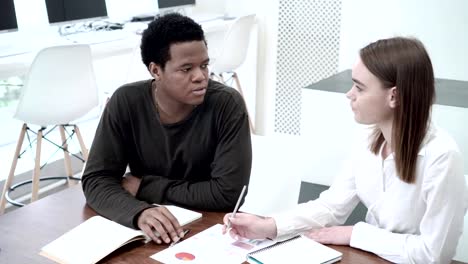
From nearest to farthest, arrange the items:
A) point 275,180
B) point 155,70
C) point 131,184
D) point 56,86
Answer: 1. point 131,184
2. point 155,70
3. point 275,180
4. point 56,86

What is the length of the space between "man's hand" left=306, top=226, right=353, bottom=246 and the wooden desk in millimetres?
18

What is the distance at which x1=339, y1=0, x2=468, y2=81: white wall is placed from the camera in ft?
11.3

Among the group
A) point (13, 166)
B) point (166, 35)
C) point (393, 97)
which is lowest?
point (13, 166)

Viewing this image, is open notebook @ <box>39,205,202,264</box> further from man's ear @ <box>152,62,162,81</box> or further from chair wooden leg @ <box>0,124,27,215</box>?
chair wooden leg @ <box>0,124,27,215</box>

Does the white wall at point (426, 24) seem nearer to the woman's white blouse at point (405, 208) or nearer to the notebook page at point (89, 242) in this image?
the woman's white blouse at point (405, 208)

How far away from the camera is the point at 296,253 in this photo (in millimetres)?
1184

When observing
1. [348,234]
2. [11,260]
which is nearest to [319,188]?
[348,234]

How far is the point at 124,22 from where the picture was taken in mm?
4156

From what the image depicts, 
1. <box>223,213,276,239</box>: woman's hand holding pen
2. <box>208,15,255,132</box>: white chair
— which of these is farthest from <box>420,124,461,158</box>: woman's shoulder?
<box>208,15,255,132</box>: white chair

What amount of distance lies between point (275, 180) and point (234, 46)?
2.19m

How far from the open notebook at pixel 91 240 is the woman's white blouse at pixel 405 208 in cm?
33

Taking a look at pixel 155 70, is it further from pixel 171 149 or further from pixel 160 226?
pixel 160 226

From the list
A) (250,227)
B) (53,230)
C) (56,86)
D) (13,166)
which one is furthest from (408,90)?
(13,166)

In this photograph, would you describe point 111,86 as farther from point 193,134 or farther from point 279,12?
point 193,134
